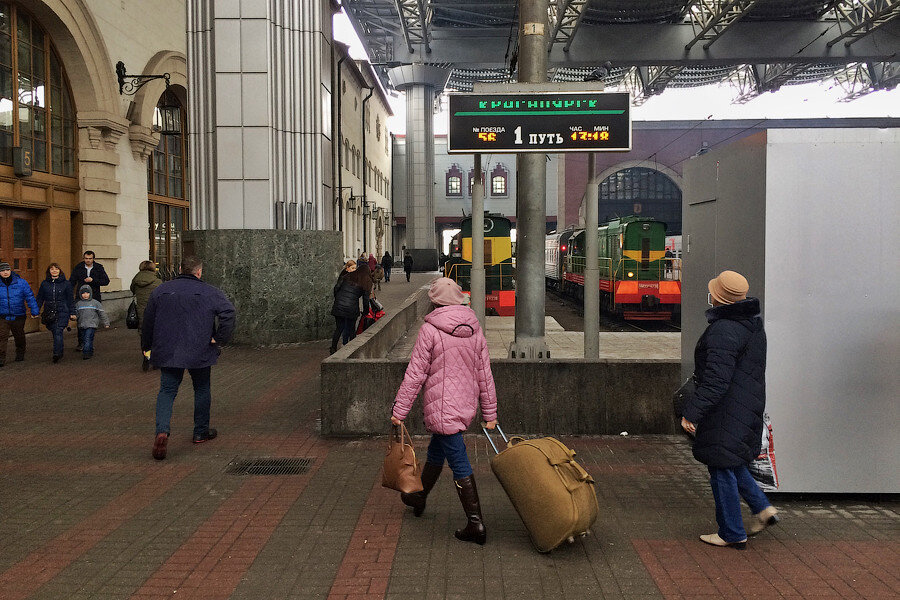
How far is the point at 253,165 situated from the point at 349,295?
399 cm

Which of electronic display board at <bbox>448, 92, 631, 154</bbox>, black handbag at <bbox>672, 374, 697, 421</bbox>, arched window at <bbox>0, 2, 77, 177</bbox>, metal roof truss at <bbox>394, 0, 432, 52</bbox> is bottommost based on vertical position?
black handbag at <bbox>672, 374, 697, 421</bbox>

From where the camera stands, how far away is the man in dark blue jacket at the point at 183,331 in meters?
6.81

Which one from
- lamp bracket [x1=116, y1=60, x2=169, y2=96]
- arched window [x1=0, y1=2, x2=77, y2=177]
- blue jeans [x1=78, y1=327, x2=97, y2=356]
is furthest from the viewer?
lamp bracket [x1=116, y1=60, x2=169, y2=96]

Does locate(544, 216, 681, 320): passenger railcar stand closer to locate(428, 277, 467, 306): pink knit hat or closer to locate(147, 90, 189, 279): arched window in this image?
locate(147, 90, 189, 279): arched window

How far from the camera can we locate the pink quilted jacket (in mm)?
4688

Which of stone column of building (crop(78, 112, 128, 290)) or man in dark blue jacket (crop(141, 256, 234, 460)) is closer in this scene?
man in dark blue jacket (crop(141, 256, 234, 460))

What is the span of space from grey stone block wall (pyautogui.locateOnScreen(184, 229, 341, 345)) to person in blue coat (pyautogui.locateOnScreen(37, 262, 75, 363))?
2.32m

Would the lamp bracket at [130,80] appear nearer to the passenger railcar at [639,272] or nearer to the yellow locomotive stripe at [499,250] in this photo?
the yellow locomotive stripe at [499,250]

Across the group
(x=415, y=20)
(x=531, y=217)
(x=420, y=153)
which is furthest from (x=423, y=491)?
(x=420, y=153)

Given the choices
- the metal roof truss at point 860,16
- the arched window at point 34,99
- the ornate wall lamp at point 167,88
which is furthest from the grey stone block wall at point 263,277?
the metal roof truss at point 860,16

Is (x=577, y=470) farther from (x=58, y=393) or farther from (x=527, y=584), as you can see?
(x=58, y=393)

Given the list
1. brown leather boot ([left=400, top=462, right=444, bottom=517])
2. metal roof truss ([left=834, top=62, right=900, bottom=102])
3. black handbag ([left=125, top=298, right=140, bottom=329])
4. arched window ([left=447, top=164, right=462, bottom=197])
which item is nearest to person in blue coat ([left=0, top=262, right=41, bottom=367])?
black handbag ([left=125, top=298, right=140, bottom=329])

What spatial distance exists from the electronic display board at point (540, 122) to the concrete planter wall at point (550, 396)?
2.44 meters

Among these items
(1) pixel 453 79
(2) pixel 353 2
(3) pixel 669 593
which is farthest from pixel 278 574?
(1) pixel 453 79
